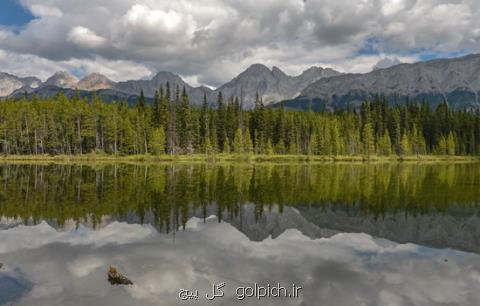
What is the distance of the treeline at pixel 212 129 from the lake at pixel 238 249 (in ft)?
303

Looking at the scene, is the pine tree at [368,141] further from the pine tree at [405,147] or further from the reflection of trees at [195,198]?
the reflection of trees at [195,198]

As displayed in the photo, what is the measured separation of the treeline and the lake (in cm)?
9227

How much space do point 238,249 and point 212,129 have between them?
13017 centimetres

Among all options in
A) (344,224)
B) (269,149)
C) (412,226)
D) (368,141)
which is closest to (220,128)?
(269,149)

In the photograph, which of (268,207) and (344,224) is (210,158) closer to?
(268,207)

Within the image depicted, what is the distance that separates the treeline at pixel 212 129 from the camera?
131 meters

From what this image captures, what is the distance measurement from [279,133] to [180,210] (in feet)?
420

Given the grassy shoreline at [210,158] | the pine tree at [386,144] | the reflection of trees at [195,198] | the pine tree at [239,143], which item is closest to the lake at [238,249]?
the reflection of trees at [195,198]

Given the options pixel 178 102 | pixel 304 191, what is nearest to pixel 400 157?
pixel 178 102

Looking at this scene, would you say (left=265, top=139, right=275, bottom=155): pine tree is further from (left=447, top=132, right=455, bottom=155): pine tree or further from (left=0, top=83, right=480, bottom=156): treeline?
(left=447, top=132, right=455, bottom=155): pine tree

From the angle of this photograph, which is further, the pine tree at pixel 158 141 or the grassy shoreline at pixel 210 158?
the pine tree at pixel 158 141

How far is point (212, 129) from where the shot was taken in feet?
500

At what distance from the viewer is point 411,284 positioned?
57.6 ft

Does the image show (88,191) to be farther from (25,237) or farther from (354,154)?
(354,154)
